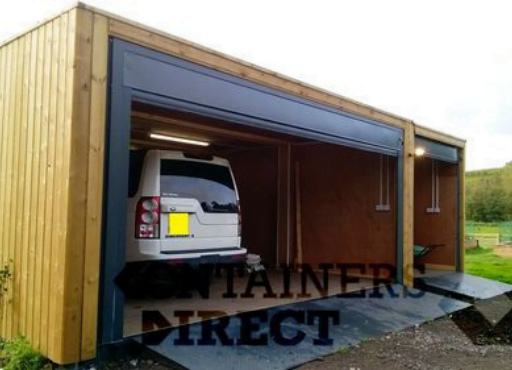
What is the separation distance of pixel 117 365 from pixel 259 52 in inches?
508

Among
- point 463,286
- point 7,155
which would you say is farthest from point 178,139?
point 463,286

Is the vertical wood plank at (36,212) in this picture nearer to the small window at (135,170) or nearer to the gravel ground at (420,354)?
the small window at (135,170)

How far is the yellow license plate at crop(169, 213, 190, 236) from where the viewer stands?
506cm

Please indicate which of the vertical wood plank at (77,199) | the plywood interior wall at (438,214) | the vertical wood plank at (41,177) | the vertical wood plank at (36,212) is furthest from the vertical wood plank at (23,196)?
the plywood interior wall at (438,214)

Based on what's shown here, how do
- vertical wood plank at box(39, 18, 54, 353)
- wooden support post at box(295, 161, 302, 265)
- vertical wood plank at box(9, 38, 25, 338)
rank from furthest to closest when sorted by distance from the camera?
wooden support post at box(295, 161, 302, 265) < vertical wood plank at box(9, 38, 25, 338) < vertical wood plank at box(39, 18, 54, 353)

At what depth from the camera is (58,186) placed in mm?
3646

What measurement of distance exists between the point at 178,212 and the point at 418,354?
9.90 feet

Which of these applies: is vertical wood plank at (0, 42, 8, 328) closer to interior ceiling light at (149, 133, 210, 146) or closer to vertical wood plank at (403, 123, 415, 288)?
interior ceiling light at (149, 133, 210, 146)

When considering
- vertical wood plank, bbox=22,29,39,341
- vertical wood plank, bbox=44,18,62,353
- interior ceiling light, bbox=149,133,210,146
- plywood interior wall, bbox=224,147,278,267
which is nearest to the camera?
vertical wood plank, bbox=44,18,62,353

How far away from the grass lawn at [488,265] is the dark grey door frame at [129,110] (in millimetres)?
7427

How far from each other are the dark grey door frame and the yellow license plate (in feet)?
3.93

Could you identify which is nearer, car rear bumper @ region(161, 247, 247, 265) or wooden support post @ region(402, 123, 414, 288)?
car rear bumper @ region(161, 247, 247, 265)

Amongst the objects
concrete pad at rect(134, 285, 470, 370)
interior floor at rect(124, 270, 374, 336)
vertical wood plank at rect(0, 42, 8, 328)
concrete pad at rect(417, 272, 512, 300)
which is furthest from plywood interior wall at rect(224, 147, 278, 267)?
vertical wood plank at rect(0, 42, 8, 328)

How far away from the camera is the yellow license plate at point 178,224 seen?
506 centimetres
